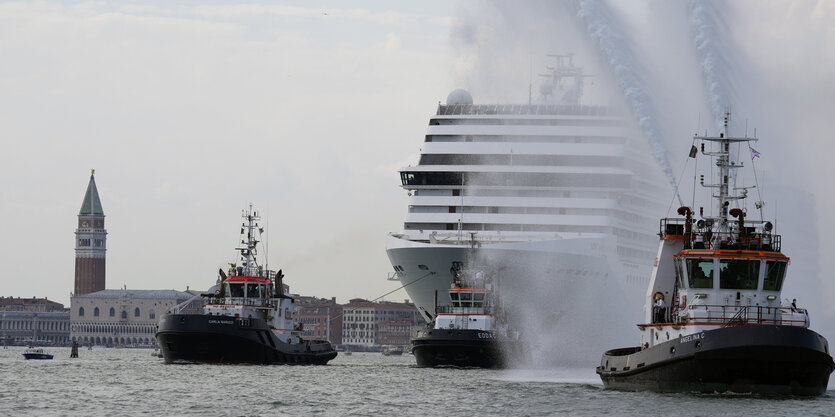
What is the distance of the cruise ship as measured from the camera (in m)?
87.5

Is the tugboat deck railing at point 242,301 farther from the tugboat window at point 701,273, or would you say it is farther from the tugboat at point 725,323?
the tugboat window at point 701,273

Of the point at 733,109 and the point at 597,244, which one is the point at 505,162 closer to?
the point at 597,244

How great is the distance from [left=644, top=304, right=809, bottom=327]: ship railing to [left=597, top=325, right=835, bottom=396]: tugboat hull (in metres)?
1.08

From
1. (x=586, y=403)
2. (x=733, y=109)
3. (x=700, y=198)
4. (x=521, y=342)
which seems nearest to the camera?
(x=586, y=403)

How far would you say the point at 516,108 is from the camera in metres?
96.6

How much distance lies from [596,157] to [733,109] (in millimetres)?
31378

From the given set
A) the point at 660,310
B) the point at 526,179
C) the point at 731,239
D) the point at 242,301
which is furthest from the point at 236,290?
the point at 731,239

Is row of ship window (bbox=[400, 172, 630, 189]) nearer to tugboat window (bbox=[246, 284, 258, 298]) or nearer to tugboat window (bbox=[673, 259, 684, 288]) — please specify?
tugboat window (bbox=[246, 284, 258, 298])

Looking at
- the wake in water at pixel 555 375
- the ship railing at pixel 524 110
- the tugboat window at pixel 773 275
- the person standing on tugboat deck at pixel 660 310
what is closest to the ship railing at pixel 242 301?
the ship railing at pixel 524 110

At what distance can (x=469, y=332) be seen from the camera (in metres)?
86.2

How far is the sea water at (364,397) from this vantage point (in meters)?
46.7

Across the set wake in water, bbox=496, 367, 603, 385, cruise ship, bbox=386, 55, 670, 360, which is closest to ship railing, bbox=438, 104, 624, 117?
cruise ship, bbox=386, 55, 670, 360

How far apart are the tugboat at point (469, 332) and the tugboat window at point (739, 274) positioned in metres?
38.2

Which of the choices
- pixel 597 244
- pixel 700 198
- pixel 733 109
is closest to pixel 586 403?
pixel 733 109
